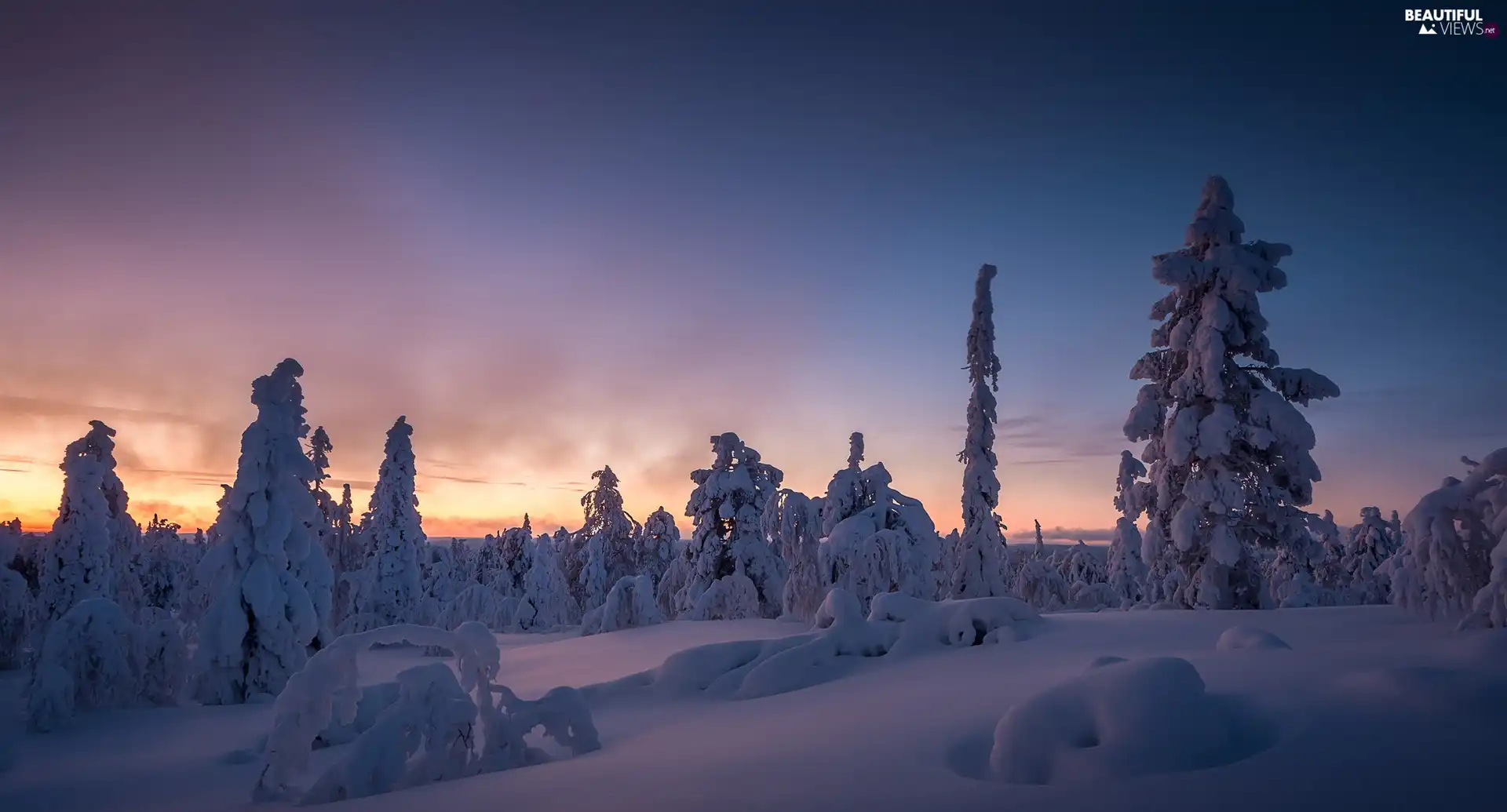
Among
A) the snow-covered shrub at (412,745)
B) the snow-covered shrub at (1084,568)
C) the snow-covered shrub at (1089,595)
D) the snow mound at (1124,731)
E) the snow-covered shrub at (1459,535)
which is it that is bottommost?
the snow-covered shrub at (1089,595)

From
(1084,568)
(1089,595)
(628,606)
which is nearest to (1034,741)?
(628,606)

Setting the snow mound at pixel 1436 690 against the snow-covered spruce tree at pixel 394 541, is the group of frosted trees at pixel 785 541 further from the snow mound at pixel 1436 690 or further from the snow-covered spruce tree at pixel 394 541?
the snow mound at pixel 1436 690

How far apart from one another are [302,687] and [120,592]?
3331cm

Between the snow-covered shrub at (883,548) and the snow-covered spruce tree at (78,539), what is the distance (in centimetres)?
2741

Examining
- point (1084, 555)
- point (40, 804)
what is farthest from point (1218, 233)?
point (1084, 555)

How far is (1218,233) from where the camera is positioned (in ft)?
53.9

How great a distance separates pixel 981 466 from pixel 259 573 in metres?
21.9

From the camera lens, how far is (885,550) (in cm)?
2441

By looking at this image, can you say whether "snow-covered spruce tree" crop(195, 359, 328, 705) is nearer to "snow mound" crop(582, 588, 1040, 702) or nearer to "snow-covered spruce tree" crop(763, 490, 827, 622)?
"snow mound" crop(582, 588, 1040, 702)

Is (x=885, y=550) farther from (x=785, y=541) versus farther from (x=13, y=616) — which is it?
(x=13, y=616)

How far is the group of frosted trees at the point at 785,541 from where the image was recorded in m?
15.6

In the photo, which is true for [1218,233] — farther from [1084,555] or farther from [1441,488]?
[1084,555]

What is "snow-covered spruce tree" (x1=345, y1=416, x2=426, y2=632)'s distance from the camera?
120ft

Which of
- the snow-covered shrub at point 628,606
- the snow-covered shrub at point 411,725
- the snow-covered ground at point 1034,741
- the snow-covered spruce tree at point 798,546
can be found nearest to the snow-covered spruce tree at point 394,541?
the snow-covered shrub at point 628,606
